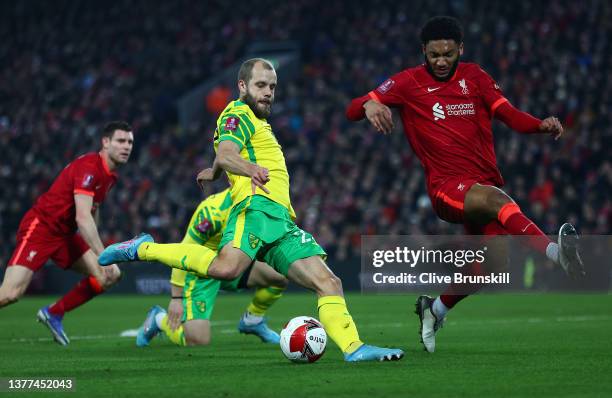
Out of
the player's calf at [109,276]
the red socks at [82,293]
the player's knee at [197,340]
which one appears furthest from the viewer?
the red socks at [82,293]

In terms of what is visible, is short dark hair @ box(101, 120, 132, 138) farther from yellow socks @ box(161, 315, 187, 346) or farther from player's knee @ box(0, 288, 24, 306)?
yellow socks @ box(161, 315, 187, 346)

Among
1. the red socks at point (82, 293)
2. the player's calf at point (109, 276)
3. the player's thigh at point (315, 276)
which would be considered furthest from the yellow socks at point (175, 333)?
the player's thigh at point (315, 276)

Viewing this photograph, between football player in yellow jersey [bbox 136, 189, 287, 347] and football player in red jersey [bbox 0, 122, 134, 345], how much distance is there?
3.06ft

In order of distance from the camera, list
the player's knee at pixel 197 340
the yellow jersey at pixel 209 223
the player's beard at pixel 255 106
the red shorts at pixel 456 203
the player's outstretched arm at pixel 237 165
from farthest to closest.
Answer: the yellow jersey at pixel 209 223, the player's knee at pixel 197 340, the red shorts at pixel 456 203, the player's beard at pixel 255 106, the player's outstretched arm at pixel 237 165

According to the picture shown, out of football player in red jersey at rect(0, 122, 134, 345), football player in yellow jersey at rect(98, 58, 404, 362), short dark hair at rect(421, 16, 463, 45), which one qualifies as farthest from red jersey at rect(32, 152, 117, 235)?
short dark hair at rect(421, 16, 463, 45)

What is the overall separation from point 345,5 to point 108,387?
80.6 feet

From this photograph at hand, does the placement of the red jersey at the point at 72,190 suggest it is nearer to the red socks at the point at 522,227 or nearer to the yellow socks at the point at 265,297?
the yellow socks at the point at 265,297

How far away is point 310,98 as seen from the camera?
90.4ft

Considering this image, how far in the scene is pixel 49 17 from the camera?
36219 mm

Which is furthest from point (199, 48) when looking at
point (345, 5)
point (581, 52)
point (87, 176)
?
point (87, 176)

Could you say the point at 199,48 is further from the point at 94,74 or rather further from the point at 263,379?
the point at 263,379

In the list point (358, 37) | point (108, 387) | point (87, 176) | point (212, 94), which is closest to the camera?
point (108, 387)

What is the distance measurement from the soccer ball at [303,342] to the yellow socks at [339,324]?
0.16 metres

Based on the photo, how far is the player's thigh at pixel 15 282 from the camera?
10.5 meters
